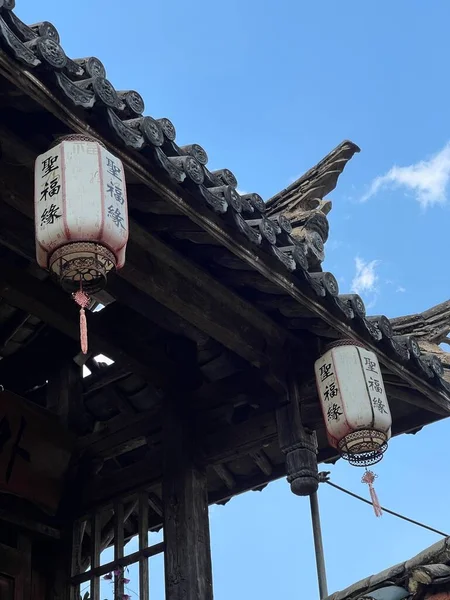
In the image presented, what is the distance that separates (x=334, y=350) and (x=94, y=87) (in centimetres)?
318

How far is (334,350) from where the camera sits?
7.91 metres

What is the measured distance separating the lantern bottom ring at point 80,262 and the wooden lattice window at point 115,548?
3.64 metres

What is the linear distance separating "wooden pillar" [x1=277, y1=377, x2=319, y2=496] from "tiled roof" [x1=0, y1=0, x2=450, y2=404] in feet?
2.78

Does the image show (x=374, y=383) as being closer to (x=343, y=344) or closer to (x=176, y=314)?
(x=343, y=344)

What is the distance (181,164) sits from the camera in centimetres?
654

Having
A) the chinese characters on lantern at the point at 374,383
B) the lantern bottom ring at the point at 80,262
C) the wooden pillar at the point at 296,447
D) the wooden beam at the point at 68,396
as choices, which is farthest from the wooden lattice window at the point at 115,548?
the lantern bottom ring at the point at 80,262

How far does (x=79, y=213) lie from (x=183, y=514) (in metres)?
3.70

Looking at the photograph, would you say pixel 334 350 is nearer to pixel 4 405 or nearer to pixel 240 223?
pixel 240 223

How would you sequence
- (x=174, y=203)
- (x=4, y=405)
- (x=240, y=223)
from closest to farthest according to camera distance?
1. (x=174, y=203)
2. (x=240, y=223)
3. (x=4, y=405)

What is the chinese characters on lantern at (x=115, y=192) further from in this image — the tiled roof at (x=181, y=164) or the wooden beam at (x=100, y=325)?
the wooden beam at (x=100, y=325)

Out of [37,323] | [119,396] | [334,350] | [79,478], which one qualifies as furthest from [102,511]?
[334,350]

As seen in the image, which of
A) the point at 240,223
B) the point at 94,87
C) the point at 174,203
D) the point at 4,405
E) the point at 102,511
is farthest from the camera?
the point at 102,511

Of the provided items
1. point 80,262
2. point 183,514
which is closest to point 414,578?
point 183,514

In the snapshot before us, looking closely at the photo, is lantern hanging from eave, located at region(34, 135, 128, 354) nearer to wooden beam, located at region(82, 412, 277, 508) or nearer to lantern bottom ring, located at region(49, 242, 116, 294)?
lantern bottom ring, located at region(49, 242, 116, 294)
